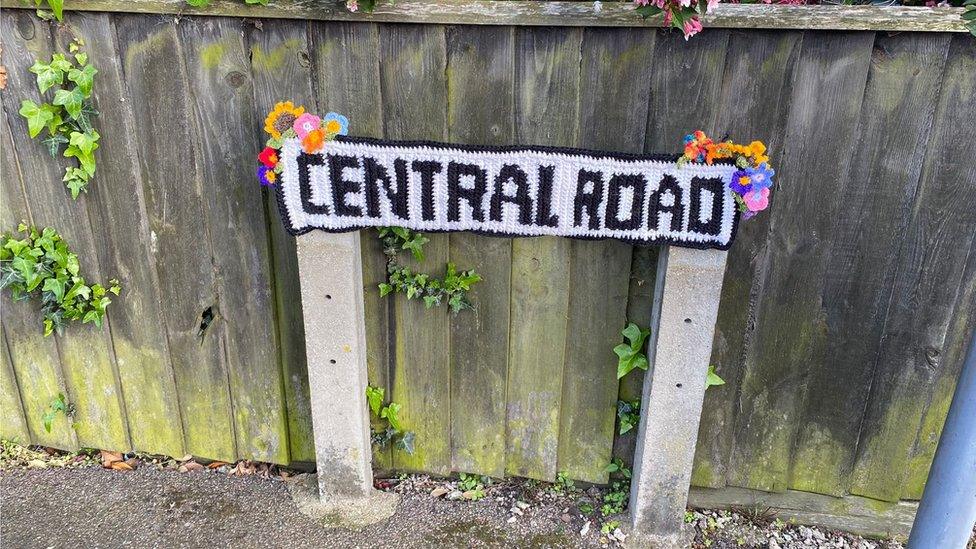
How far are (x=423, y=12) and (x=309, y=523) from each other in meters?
1.88

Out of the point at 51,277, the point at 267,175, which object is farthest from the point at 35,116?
the point at 267,175

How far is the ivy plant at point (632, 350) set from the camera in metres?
2.53

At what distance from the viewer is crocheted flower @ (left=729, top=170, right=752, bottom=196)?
205 centimetres

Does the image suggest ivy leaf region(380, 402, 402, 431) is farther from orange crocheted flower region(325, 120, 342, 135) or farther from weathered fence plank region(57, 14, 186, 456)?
orange crocheted flower region(325, 120, 342, 135)

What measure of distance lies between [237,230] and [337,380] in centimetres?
63

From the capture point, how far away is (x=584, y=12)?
2082 millimetres

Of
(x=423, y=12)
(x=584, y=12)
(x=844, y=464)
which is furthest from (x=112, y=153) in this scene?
(x=844, y=464)

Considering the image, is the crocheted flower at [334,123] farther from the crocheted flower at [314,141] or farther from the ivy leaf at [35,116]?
the ivy leaf at [35,116]

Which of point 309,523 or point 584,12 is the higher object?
point 584,12

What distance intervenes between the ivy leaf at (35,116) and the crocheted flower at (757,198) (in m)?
2.22

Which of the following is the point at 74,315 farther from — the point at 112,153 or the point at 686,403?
the point at 686,403

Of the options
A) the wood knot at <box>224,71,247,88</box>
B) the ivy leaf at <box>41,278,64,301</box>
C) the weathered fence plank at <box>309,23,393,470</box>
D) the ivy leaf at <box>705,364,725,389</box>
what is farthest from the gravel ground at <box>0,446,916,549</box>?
the wood knot at <box>224,71,247,88</box>

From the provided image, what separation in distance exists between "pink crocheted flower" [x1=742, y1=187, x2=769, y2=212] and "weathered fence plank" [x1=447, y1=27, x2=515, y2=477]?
73 centimetres

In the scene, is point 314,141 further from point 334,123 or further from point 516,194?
point 516,194
